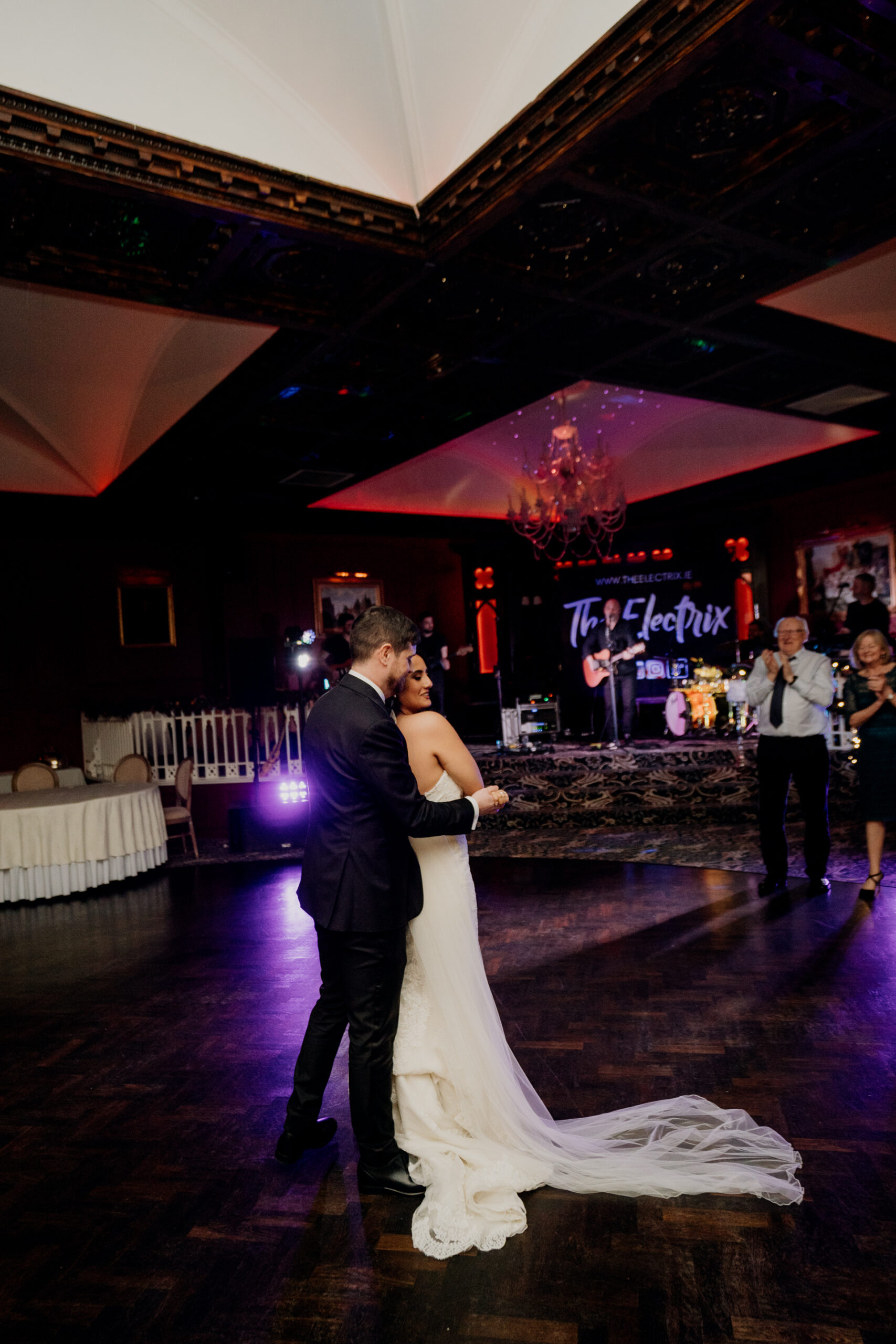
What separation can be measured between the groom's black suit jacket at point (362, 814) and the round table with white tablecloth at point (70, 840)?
485cm

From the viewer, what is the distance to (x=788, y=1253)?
2.04 meters

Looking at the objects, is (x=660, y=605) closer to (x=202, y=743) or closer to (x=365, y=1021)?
(x=202, y=743)

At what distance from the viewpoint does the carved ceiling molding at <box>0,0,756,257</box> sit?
331cm

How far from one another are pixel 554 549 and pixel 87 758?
24.3ft

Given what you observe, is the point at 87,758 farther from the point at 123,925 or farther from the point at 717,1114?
the point at 717,1114

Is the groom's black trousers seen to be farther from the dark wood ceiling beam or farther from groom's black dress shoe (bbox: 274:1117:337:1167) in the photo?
the dark wood ceiling beam

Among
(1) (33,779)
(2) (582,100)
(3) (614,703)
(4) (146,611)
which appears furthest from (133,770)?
(2) (582,100)

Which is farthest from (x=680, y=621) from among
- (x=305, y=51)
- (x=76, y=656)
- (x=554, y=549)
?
(x=305, y=51)

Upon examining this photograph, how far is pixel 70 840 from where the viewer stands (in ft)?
21.4

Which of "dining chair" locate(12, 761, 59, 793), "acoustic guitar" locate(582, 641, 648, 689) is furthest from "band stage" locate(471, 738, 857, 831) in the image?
"dining chair" locate(12, 761, 59, 793)

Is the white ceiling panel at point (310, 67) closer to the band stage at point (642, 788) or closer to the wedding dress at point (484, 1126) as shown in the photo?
the wedding dress at point (484, 1126)

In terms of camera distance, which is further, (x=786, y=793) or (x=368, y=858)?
(x=786, y=793)

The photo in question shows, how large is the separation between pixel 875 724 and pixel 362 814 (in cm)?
370

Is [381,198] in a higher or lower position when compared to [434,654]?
higher
